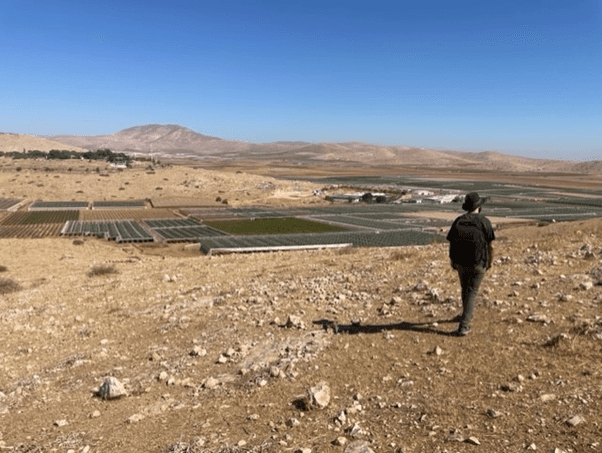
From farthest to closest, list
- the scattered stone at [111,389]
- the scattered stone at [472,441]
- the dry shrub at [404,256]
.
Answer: the dry shrub at [404,256]
the scattered stone at [111,389]
the scattered stone at [472,441]

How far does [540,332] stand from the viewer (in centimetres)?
959

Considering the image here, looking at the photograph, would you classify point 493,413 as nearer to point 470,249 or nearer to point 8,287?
point 470,249

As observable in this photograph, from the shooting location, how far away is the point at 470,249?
9547 mm

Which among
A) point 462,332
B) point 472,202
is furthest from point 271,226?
point 472,202

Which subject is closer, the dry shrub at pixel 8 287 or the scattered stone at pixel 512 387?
the scattered stone at pixel 512 387

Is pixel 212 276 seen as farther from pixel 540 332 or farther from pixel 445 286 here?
pixel 540 332

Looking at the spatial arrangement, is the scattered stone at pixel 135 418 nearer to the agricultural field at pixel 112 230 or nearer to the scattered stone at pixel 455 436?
the scattered stone at pixel 455 436

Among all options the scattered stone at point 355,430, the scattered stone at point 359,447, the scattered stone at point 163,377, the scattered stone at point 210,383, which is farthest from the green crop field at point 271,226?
the scattered stone at point 359,447

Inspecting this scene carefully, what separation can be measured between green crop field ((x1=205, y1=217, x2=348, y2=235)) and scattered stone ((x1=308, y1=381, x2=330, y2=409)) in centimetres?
6511

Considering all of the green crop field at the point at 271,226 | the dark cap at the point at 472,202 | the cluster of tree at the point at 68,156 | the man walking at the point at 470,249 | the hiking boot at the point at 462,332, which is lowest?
the green crop field at the point at 271,226

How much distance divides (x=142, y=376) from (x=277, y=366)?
133 inches

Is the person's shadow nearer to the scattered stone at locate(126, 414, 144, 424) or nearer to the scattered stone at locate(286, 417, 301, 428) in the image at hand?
the scattered stone at locate(286, 417, 301, 428)

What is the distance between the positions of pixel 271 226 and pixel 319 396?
7174 cm

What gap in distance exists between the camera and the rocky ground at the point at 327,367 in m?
7.03
